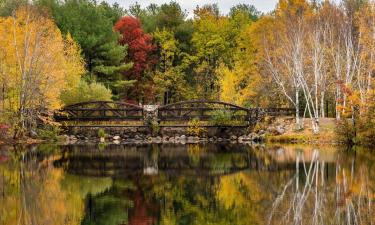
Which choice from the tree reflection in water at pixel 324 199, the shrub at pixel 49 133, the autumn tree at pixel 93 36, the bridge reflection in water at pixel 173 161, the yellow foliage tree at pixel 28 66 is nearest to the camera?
the tree reflection in water at pixel 324 199

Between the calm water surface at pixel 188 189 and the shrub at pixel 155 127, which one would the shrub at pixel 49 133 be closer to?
the shrub at pixel 155 127

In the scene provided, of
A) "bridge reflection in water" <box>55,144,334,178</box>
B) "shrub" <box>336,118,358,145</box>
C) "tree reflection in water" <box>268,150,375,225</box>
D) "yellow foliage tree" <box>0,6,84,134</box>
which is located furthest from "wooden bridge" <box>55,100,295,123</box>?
"tree reflection in water" <box>268,150,375,225</box>

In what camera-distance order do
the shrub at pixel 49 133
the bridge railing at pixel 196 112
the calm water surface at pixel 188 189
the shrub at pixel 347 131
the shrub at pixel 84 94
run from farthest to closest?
the shrub at pixel 84 94
the bridge railing at pixel 196 112
the shrub at pixel 49 133
the shrub at pixel 347 131
the calm water surface at pixel 188 189

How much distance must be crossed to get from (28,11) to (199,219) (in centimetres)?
3001

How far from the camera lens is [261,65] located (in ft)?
160

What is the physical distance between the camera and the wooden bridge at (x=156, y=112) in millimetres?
45281

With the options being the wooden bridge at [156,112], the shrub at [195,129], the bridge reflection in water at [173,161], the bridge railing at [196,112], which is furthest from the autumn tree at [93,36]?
the bridge reflection in water at [173,161]

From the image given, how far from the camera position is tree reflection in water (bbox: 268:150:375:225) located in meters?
13.4

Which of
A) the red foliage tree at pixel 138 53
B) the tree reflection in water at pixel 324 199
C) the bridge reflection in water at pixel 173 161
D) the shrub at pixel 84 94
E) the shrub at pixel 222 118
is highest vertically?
the red foliage tree at pixel 138 53

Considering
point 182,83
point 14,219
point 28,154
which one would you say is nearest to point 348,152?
point 28,154

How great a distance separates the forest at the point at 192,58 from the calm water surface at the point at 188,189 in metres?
9.86

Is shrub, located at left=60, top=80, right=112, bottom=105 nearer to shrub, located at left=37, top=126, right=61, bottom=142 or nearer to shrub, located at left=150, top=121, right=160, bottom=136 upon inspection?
shrub, located at left=37, top=126, right=61, bottom=142

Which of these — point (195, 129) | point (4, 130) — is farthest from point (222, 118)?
point (4, 130)

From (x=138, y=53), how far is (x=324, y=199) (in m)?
45.5
